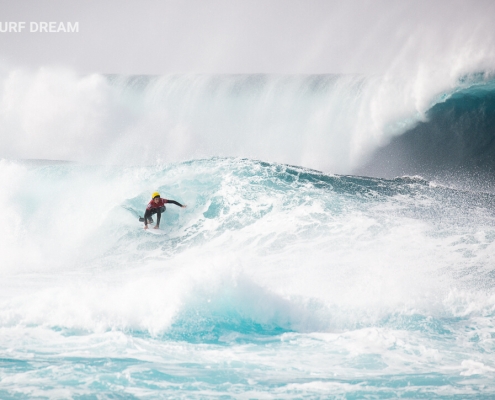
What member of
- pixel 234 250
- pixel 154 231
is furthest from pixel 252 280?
pixel 154 231

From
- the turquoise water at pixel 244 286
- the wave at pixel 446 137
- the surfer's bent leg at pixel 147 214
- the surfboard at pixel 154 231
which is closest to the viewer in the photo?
the turquoise water at pixel 244 286

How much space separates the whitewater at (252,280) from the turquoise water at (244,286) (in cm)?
3

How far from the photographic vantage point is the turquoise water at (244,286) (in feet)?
19.1

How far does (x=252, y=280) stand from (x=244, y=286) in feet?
0.76

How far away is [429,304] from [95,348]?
5.14 m

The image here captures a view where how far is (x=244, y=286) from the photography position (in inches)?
313

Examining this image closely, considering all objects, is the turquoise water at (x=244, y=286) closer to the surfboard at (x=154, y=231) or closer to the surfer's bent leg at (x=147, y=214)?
the surfboard at (x=154, y=231)

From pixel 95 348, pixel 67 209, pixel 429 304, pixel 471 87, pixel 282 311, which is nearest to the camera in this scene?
pixel 95 348

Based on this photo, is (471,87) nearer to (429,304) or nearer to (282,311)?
(429,304)

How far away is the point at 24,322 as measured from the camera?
720 cm

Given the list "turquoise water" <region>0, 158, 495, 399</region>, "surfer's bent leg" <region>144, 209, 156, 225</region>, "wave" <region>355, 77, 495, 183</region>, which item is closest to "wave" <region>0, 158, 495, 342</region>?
"turquoise water" <region>0, 158, 495, 399</region>

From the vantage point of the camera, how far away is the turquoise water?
5.81 m

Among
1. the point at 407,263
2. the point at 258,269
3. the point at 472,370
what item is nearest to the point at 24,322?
the point at 258,269

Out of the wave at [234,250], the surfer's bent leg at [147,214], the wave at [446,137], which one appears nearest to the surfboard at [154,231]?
the wave at [234,250]
